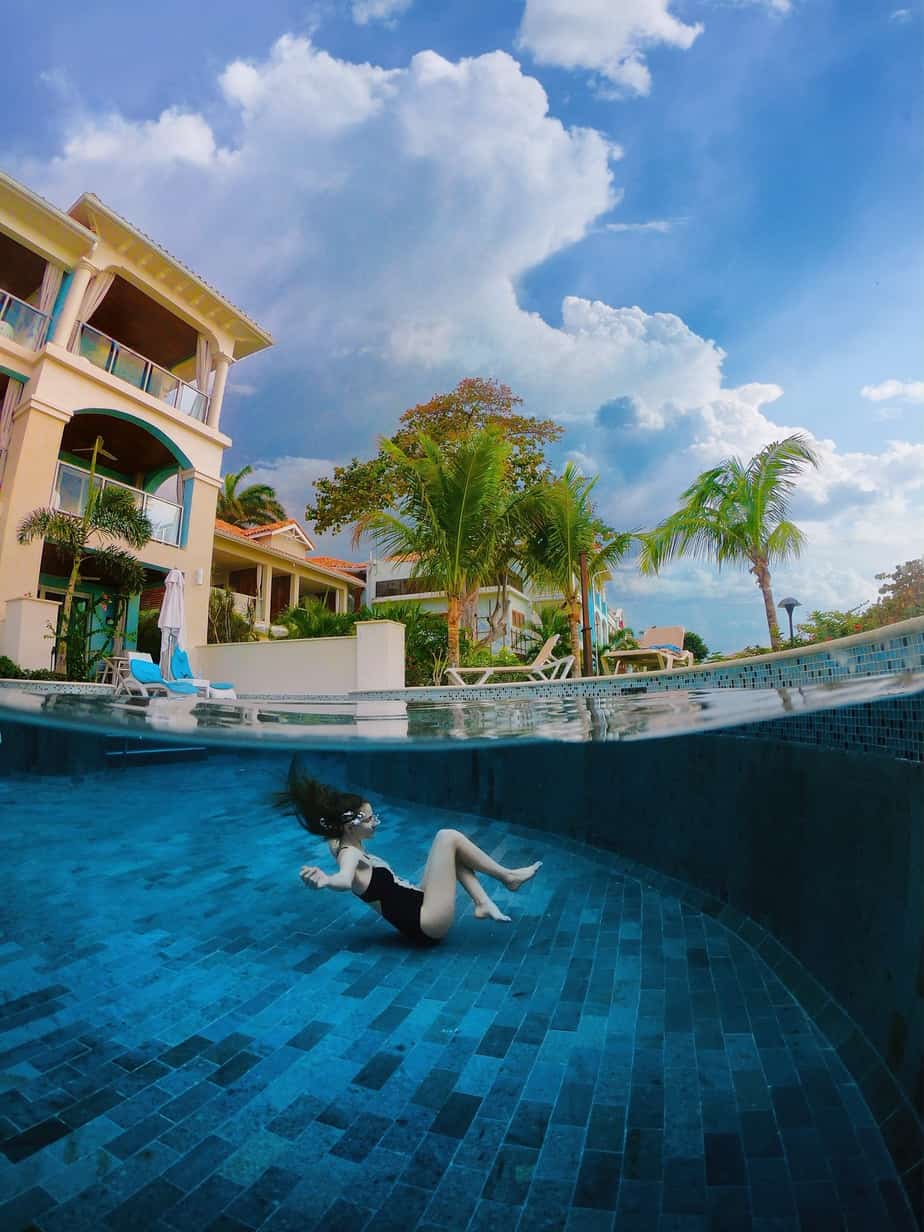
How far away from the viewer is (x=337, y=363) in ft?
111

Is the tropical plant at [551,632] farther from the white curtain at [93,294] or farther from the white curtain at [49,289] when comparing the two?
the white curtain at [49,289]

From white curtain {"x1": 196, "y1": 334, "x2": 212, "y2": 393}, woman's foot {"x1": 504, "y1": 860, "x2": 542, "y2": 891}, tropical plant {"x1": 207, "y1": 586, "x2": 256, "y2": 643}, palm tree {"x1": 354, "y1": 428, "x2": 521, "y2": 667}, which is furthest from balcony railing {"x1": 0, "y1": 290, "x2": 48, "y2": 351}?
woman's foot {"x1": 504, "y1": 860, "x2": 542, "y2": 891}

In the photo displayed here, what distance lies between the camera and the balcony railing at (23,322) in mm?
9812

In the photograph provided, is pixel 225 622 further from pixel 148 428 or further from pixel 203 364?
pixel 203 364

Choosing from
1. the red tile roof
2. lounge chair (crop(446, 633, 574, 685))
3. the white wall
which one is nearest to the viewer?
lounge chair (crop(446, 633, 574, 685))

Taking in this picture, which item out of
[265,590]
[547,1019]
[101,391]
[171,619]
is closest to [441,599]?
[265,590]

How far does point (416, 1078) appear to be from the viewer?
5.56 feet

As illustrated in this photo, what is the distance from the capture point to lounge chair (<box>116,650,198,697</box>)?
23.8 feet

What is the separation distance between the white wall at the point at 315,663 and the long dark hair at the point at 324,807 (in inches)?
184

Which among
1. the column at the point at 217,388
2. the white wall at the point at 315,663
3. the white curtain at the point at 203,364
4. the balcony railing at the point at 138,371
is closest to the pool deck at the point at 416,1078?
Answer: the white wall at the point at 315,663

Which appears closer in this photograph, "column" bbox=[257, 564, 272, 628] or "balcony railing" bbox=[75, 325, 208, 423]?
"balcony railing" bbox=[75, 325, 208, 423]

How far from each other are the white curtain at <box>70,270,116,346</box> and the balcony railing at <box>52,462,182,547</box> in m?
2.67

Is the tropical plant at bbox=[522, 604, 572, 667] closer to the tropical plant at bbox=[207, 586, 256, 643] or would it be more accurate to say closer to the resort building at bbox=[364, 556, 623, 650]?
the resort building at bbox=[364, 556, 623, 650]

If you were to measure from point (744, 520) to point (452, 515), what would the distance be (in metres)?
5.80
